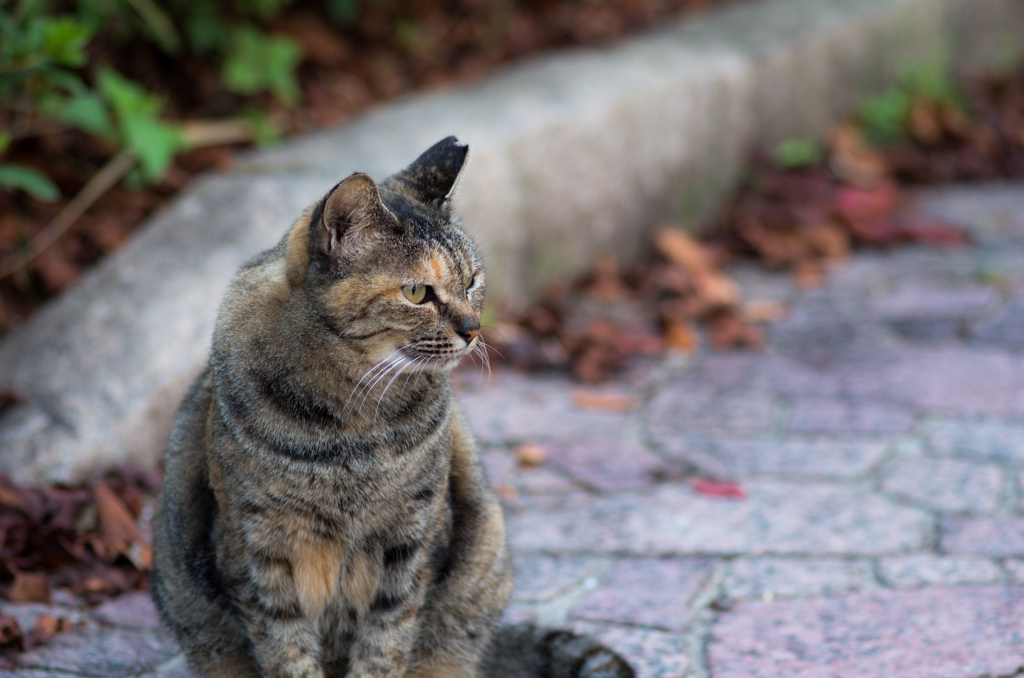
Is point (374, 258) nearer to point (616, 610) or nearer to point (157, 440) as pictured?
point (616, 610)

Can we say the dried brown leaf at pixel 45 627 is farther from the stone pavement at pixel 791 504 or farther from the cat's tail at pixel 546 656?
the cat's tail at pixel 546 656

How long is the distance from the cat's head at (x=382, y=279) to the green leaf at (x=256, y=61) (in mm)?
2676

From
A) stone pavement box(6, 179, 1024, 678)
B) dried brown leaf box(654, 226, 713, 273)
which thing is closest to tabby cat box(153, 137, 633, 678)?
stone pavement box(6, 179, 1024, 678)

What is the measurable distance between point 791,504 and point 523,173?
81.7 inches

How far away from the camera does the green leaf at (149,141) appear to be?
368 centimetres

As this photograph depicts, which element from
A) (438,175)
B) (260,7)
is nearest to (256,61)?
(260,7)

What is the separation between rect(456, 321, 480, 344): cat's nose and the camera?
2.14 m

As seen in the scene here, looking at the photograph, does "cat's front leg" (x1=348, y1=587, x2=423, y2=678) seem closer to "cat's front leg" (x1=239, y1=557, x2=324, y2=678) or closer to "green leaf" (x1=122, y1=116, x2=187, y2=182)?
"cat's front leg" (x1=239, y1=557, x2=324, y2=678)

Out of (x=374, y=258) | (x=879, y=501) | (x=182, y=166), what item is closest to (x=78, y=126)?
(x=182, y=166)

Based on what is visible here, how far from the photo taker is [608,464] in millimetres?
3434

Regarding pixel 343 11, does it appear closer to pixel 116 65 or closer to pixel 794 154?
A: pixel 116 65

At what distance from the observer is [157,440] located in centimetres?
322

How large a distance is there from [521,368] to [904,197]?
9.85 ft

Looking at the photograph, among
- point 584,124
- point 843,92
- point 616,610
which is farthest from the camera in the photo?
point 843,92
